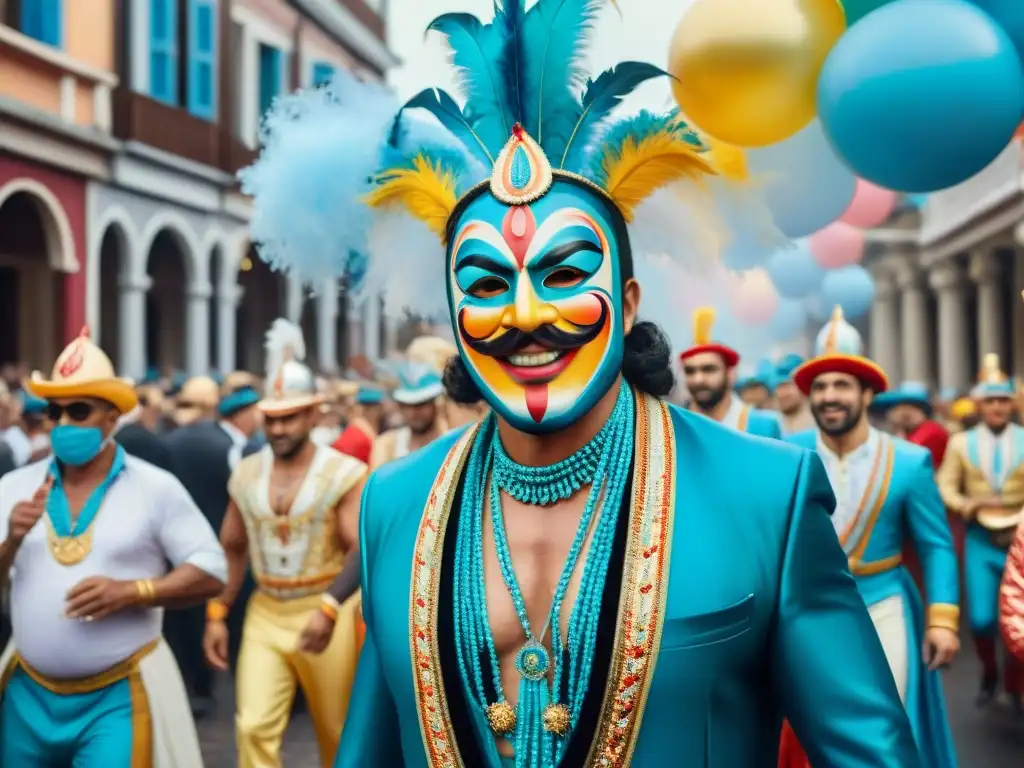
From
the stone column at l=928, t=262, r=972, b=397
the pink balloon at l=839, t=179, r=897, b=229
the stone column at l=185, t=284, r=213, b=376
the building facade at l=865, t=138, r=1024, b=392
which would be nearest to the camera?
the pink balloon at l=839, t=179, r=897, b=229

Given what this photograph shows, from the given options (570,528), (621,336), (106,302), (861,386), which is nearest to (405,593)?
(570,528)

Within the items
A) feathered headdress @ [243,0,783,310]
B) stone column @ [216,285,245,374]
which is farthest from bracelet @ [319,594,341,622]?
stone column @ [216,285,245,374]

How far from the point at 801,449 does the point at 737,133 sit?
2.40m

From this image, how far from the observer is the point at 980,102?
433 centimetres

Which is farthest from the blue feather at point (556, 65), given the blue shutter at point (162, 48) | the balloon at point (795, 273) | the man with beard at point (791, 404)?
the blue shutter at point (162, 48)

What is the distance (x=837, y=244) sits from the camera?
7926mm

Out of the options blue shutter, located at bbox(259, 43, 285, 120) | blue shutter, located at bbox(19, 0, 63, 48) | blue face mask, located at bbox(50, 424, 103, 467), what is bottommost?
blue face mask, located at bbox(50, 424, 103, 467)

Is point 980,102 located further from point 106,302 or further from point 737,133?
point 106,302

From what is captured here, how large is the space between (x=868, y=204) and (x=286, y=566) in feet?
10.1

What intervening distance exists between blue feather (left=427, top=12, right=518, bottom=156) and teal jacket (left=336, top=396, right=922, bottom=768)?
2.11ft

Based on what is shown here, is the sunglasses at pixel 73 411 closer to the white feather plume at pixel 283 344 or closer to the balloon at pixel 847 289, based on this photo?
the white feather plume at pixel 283 344

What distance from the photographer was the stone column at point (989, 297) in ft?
86.4

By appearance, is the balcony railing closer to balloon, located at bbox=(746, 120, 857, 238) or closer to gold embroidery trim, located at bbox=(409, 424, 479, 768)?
balloon, located at bbox=(746, 120, 857, 238)

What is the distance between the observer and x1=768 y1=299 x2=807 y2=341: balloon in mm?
9375
